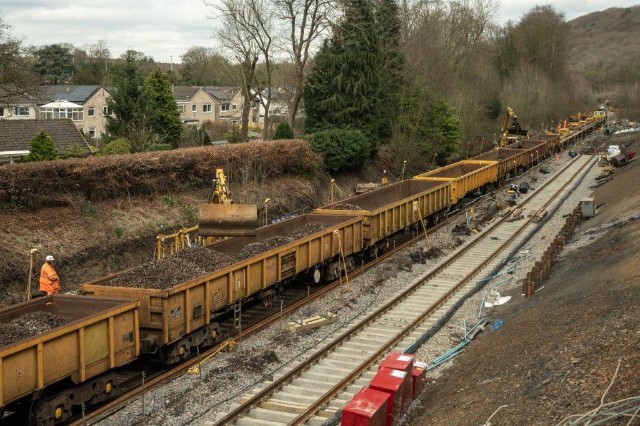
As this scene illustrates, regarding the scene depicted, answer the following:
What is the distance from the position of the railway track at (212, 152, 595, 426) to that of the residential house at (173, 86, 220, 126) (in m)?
51.6

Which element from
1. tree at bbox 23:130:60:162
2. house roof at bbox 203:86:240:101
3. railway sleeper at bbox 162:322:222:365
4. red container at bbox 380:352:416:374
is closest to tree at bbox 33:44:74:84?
house roof at bbox 203:86:240:101

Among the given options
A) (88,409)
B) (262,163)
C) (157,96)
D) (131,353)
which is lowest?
(88,409)

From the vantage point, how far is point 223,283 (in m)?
14.7

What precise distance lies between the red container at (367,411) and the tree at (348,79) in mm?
29483

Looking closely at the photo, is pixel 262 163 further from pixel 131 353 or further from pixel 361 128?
pixel 131 353

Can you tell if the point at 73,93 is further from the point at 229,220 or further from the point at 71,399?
the point at 71,399

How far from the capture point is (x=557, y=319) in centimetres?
1327

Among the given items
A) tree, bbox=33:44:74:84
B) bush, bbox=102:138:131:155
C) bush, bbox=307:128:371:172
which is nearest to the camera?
bush, bbox=102:138:131:155

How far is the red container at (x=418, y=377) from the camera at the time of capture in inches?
463

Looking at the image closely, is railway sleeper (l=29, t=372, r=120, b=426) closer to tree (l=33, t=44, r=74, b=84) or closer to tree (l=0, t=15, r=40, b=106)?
tree (l=0, t=15, r=40, b=106)

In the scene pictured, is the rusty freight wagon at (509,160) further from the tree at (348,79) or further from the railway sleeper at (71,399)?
the railway sleeper at (71,399)

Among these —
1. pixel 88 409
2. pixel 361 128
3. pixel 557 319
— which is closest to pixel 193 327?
pixel 88 409

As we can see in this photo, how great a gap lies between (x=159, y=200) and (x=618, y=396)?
20.4m

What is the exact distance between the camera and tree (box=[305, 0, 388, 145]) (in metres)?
39.1
